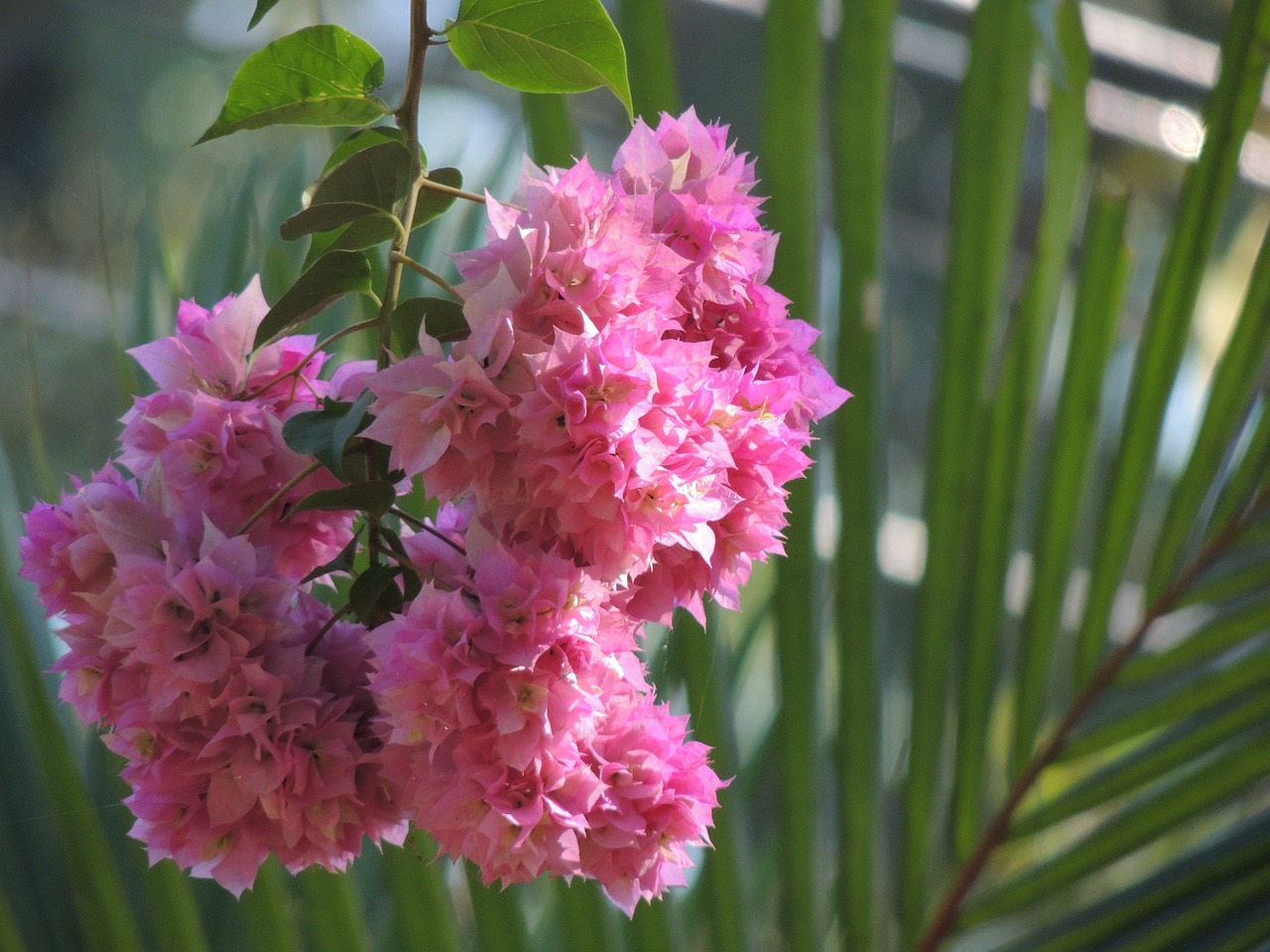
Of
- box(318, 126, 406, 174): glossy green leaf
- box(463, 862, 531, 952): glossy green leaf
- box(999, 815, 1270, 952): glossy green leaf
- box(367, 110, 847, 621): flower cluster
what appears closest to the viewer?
box(367, 110, 847, 621): flower cluster

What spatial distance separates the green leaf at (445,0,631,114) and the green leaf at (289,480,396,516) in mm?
145

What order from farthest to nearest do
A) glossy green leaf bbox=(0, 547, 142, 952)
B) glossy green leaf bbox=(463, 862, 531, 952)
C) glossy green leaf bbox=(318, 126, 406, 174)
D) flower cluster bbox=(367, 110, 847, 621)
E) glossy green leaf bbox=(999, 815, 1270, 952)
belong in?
glossy green leaf bbox=(999, 815, 1270, 952)
glossy green leaf bbox=(463, 862, 531, 952)
glossy green leaf bbox=(0, 547, 142, 952)
glossy green leaf bbox=(318, 126, 406, 174)
flower cluster bbox=(367, 110, 847, 621)

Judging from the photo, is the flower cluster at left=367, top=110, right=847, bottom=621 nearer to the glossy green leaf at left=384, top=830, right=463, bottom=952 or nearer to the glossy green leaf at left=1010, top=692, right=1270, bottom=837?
the glossy green leaf at left=384, top=830, right=463, bottom=952

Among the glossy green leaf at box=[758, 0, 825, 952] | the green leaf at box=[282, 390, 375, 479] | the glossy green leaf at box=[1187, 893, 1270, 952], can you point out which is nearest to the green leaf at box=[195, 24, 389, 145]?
the green leaf at box=[282, 390, 375, 479]

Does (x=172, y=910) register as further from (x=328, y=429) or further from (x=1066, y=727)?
(x=1066, y=727)

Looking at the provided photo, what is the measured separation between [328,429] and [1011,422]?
544 millimetres

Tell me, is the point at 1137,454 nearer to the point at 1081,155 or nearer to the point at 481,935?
the point at 1081,155

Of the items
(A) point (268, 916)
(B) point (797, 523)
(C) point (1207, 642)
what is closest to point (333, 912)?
(A) point (268, 916)

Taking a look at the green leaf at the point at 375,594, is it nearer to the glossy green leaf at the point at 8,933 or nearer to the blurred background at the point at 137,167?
the blurred background at the point at 137,167

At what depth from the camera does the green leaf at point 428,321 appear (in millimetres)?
349

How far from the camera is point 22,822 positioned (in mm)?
587

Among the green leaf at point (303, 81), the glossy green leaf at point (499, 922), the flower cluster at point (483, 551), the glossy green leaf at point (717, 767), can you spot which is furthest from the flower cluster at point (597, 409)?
the glossy green leaf at point (499, 922)

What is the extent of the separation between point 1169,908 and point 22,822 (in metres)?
0.64

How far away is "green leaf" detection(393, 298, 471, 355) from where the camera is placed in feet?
1.14
